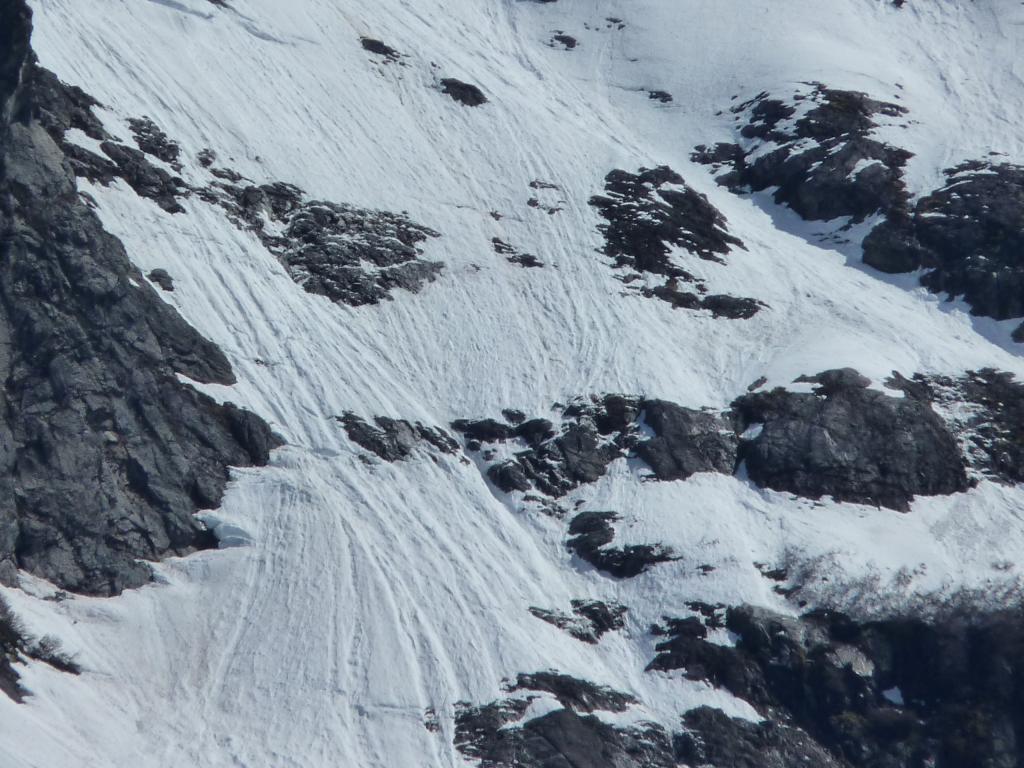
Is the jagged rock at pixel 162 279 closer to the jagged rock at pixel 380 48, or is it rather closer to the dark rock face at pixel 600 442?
the dark rock face at pixel 600 442

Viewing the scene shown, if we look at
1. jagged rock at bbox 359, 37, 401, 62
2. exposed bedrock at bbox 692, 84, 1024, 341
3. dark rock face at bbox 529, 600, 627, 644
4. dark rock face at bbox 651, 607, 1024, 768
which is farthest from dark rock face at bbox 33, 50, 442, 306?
exposed bedrock at bbox 692, 84, 1024, 341

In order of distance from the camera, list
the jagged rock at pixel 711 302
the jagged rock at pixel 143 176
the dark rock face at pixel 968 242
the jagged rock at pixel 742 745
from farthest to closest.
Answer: the dark rock face at pixel 968 242 < the jagged rock at pixel 711 302 < the jagged rock at pixel 143 176 < the jagged rock at pixel 742 745

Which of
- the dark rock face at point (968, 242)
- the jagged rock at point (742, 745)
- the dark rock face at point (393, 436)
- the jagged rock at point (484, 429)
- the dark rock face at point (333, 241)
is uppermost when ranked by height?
the dark rock face at point (968, 242)

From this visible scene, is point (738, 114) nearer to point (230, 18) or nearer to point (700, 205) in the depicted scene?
point (700, 205)

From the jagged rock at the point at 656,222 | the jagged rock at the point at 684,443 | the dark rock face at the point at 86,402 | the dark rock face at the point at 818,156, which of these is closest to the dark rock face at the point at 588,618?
the jagged rock at the point at 684,443

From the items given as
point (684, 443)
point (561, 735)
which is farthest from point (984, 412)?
point (561, 735)

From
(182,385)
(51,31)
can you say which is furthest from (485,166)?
(182,385)

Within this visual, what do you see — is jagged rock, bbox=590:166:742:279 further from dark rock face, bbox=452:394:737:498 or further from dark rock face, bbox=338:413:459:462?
dark rock face, bbox=338:413:459:462
